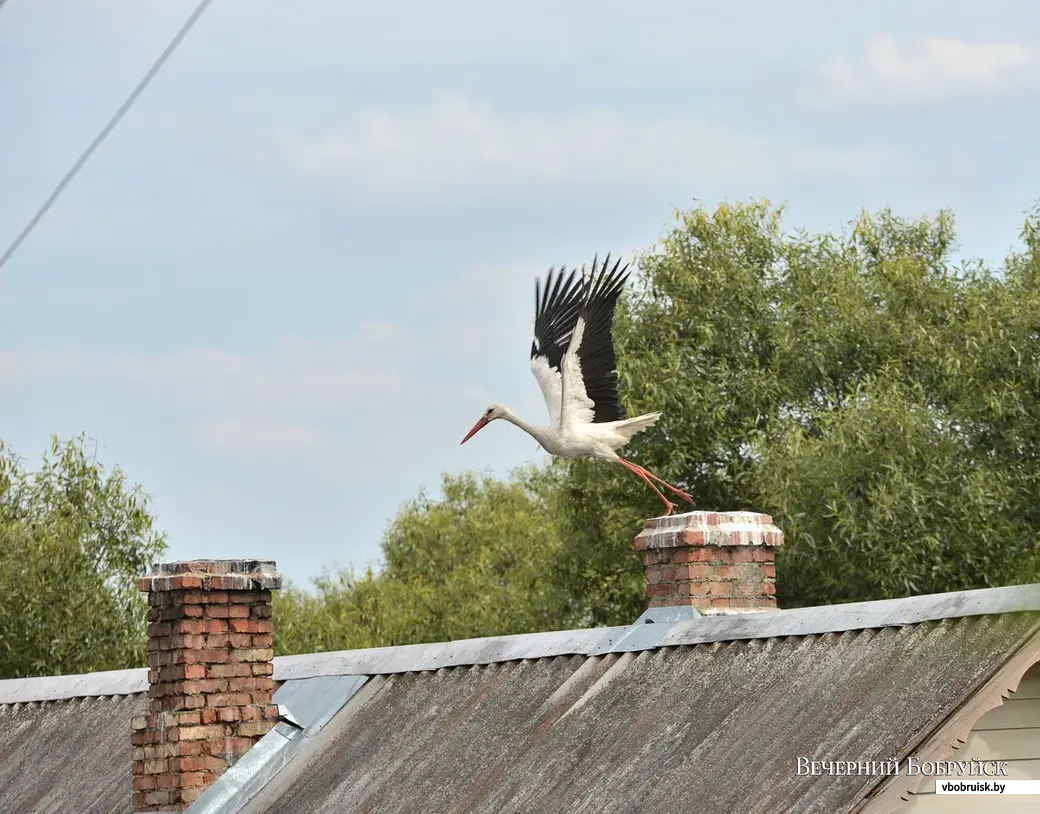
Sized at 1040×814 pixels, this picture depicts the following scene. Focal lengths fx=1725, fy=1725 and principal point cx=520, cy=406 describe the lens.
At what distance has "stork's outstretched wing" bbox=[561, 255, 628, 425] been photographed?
12.2 metres

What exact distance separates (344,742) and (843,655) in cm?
368

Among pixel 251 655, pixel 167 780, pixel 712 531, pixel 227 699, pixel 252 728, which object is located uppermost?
pixel 712 531

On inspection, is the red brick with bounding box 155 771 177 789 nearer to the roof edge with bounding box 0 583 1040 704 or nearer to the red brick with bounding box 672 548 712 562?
the roof edge with bounding box 0 583 1040 704

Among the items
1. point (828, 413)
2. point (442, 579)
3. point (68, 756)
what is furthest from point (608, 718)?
point (442, 579)

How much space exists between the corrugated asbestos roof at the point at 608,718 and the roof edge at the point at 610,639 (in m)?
0.02

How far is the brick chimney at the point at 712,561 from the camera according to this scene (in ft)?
33.2

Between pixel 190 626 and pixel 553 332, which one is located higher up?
pixel 553 332

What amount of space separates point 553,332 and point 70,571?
18.0 metres

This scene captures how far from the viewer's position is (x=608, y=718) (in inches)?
357

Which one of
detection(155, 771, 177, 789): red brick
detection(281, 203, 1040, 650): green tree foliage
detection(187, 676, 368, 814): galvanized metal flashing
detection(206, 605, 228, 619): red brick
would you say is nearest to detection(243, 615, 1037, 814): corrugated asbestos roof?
detection(187, 676, 368, 814): galvanized metal flashing

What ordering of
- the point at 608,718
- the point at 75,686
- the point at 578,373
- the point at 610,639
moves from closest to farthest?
the point at 608,718, the point at 610,639, the point at 578,373, the point at 75,686

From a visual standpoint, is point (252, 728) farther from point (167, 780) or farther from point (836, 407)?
point (836, 407)

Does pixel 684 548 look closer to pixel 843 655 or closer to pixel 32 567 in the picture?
pixel 843 655

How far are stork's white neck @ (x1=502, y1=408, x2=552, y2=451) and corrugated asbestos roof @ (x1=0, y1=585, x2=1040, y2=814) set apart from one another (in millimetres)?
2051
